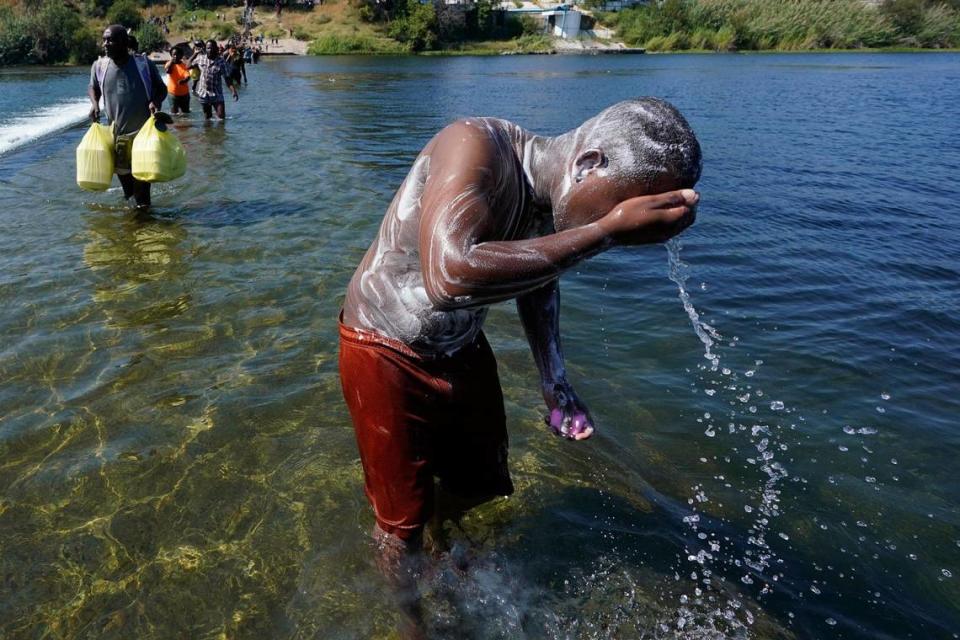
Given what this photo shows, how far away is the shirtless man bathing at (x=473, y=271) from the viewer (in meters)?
1.82

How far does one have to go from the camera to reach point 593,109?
82.4ft

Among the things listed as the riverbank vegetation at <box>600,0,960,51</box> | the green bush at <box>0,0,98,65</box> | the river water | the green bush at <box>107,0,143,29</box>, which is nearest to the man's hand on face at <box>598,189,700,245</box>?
the river water

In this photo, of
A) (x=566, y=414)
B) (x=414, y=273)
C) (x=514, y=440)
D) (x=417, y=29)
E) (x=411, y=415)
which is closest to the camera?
(x=414, y=273)

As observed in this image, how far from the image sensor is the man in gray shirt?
8109 mm

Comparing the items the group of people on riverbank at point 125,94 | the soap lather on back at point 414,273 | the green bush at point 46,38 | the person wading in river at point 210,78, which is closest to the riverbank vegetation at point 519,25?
the green bush at point 46,38

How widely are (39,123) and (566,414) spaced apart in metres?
19.9

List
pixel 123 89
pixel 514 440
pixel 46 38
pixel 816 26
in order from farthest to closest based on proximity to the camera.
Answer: pixel 816 26, pixel 46 38, pixel 123 89, pixel 514 440

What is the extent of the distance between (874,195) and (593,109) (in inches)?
584

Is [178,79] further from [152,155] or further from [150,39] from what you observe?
[150,39]

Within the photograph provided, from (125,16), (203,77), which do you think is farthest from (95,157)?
(125,16)

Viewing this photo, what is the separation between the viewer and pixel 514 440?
14.2ft

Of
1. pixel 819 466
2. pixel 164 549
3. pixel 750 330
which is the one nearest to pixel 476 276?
pixel 164 549

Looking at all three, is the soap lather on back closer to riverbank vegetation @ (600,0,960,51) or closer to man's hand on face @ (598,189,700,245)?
man's hand on face @ (598,189,700,245)

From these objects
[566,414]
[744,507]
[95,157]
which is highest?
[95,157]
